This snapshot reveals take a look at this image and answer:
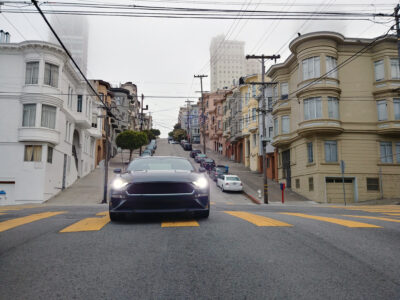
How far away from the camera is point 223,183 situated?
31156 millimetres

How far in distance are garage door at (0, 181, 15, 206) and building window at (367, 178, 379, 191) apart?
27376mm

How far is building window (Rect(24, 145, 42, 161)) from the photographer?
1039 inches

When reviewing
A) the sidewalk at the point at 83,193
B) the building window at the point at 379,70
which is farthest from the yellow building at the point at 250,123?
the sidewalk at the point at 83,193

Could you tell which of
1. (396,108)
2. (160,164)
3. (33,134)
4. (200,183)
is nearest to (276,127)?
(396,108)

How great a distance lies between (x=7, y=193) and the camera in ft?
85.1

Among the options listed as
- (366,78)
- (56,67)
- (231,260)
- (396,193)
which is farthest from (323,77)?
(231,260)

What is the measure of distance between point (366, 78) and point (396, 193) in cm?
962

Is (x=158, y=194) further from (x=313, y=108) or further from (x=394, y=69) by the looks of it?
(x=394, y=69)

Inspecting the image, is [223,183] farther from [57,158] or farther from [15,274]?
[15,274]

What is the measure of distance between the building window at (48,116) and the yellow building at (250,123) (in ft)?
79.8

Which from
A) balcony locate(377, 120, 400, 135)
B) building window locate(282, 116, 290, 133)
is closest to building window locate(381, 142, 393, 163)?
balcony locate(377, 120, 400, 135)

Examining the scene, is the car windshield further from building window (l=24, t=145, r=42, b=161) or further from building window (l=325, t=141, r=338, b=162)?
building window (l=325, t=141, r=338, b=162)

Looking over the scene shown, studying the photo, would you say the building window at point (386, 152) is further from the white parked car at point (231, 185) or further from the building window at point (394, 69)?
the white parked car at point (231, 185)

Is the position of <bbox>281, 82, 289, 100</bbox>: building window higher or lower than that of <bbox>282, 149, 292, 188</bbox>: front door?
higher
